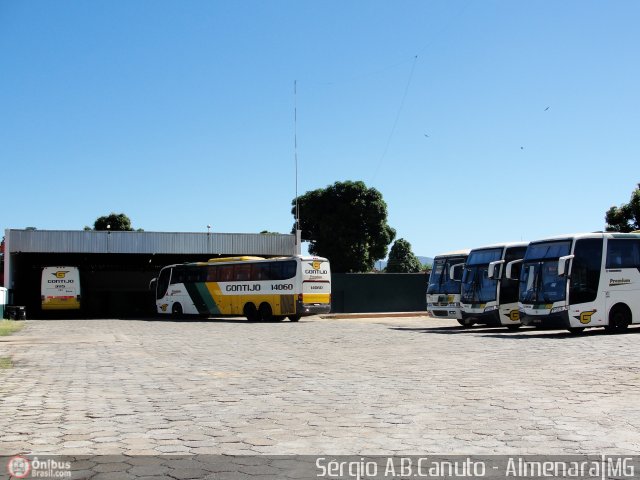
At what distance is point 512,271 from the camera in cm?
2520

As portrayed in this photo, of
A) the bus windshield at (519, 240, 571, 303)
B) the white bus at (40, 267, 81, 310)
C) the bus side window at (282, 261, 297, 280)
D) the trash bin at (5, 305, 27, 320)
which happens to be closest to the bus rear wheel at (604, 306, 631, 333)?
the bus windshield at (519, 240, 571, 303)

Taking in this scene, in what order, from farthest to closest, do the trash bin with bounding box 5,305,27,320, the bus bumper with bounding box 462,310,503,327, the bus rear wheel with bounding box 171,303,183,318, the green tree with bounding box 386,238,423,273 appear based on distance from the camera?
1. the green tree with bounding box 386,238,423,273
2. the bus rear wheel with bounding box 171,303,183,318
3. the trash bin with bounding box 5,305,27,320
4. the bus bumper with bounding box 462,310,503,327

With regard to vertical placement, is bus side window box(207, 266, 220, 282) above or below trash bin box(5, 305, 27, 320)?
above

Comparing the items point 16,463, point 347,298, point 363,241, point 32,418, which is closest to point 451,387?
point 32,418

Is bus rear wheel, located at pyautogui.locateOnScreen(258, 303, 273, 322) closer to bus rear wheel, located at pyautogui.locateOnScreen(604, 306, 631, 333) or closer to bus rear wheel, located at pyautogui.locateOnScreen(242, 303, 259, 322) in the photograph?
bus rear wheel, located at pyautogui.locateOnScreen(242, 303, 259, 322)

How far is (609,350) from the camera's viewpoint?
15.5m

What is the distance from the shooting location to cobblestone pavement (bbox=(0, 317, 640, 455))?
21.9ft

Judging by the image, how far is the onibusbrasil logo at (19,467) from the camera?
556 cm

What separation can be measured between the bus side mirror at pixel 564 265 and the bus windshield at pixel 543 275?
0.25 m

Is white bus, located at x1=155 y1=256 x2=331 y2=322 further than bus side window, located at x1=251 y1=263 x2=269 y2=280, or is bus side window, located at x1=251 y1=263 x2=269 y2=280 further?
bus side window, located at x1=251 y1=263 x2=269 y2=280

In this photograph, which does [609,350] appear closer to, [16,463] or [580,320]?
[580,320]

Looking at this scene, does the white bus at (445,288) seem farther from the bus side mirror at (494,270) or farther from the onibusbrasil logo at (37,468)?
the onibusbrasil logo at (37,468)

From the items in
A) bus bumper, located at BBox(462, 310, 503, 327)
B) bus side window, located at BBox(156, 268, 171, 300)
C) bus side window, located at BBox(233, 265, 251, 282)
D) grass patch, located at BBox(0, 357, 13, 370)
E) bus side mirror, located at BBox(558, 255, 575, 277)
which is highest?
bus side mirror, located at BBox(558, 255, 575, 277)

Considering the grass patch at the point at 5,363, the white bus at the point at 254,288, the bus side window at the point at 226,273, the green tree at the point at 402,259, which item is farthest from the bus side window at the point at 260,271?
the green tree at the point at 402,259
